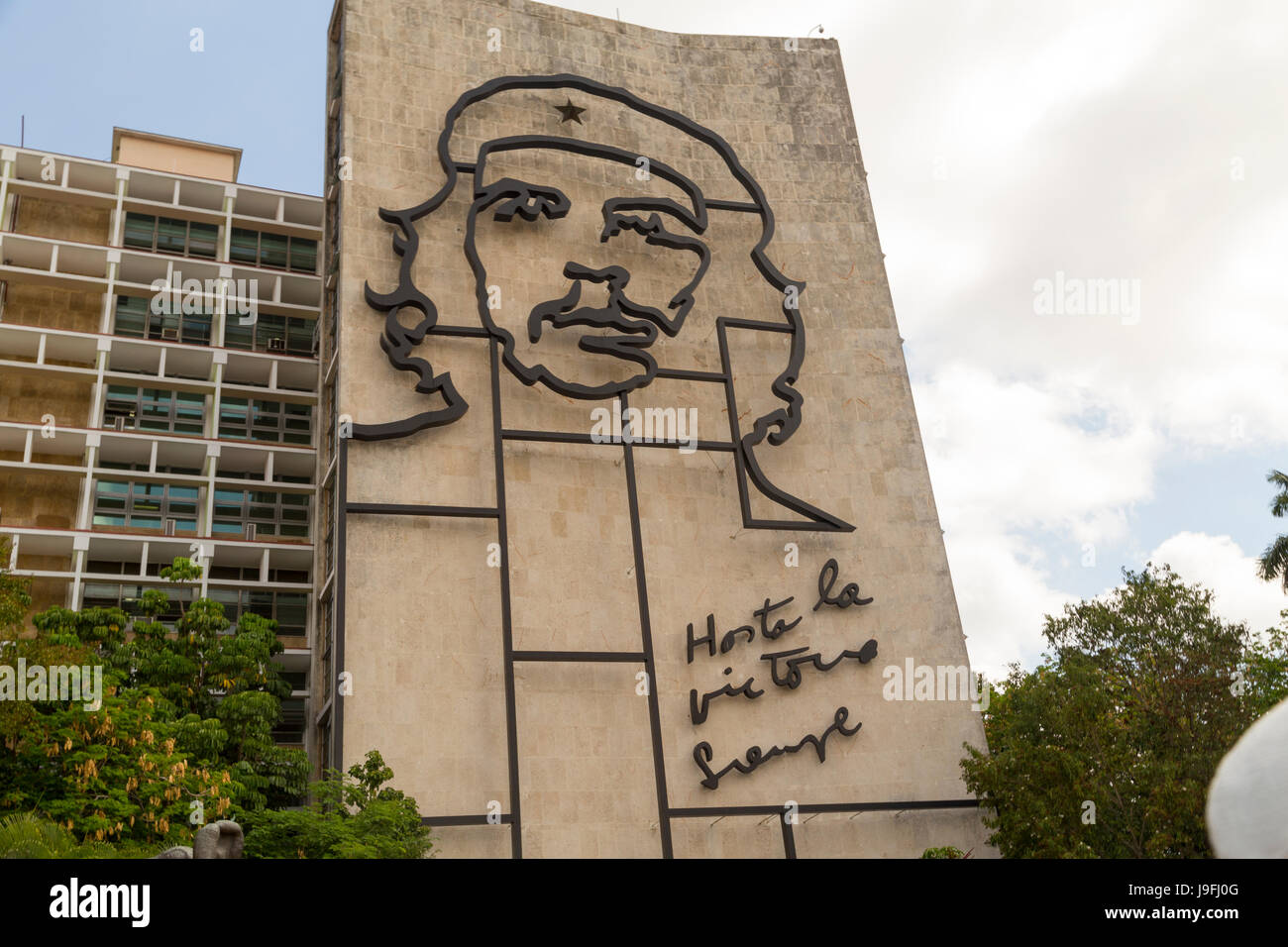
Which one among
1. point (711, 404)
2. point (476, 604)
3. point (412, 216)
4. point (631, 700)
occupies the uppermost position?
point (412, 216)

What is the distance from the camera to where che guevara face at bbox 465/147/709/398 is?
25875 millimetres

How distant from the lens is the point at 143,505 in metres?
40.5

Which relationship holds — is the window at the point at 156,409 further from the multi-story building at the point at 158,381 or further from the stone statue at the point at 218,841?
the stone statue at the point at 218,841

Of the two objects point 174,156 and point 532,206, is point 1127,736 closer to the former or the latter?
point 532,206

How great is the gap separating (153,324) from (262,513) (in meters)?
9.04

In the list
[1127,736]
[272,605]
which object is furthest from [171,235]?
[1127,736]

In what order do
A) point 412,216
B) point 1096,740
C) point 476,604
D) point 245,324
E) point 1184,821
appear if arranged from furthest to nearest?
1. point 245,324
2. point 412,216
3. point 476,604
4. point 1096,740
5. point 1184,821

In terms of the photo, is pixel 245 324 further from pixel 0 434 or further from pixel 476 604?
pixel 476 604

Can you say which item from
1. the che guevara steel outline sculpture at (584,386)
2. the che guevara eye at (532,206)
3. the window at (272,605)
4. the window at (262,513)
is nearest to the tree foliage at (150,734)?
the che guevara steel outline sculpture at (584,386)

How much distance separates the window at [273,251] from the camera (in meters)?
46.1

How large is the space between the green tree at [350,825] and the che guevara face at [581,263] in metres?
9.69

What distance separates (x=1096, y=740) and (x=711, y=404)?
11614 millimetres
